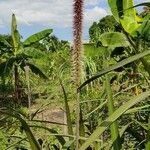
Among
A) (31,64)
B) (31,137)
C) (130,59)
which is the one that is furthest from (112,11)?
(31,64)

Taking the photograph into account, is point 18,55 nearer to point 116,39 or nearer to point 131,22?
point 131,22

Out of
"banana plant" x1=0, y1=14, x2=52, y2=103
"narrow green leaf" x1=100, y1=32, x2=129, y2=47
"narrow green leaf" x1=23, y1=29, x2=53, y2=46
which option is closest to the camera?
"narrow green leaf" x1=100, y1=32, x2=129, y2=47

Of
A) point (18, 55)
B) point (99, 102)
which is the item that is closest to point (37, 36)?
point (18, 55)

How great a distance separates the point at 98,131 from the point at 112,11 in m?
1.60

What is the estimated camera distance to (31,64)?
34.3 feet

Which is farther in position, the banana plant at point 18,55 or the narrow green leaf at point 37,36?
the banana plant at point 18,55

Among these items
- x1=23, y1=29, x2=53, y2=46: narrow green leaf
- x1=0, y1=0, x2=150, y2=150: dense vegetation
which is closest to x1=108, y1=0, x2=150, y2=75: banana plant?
x1=0, y1=0, x2=150, y2=150: dense vegetation

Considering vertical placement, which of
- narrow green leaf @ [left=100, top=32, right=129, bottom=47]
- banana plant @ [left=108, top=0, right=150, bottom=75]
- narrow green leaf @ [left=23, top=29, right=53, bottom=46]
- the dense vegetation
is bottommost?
the dense vegetation

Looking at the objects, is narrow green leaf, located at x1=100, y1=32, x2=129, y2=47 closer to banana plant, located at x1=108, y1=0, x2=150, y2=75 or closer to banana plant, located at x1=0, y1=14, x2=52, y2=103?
banana plant, located at x1=108, y1=0, x2=150, y2=75

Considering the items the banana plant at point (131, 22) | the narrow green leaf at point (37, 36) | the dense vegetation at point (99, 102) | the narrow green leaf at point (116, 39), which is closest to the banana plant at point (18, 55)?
the narrow green leaf at point (37, 36)

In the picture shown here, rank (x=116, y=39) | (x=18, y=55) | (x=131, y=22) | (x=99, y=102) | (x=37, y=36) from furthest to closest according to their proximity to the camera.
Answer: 1. (x=18, y=55)
2. (x=37, y=36)
3. (x=99, y=102)
4. (x=131, y=22)
5. (x=116, y=39)

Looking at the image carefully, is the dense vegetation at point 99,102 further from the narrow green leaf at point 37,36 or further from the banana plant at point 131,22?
the narrow green leaf at point 37,36

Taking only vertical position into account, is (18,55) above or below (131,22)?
above

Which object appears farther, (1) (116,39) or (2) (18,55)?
(2) (18,55)
